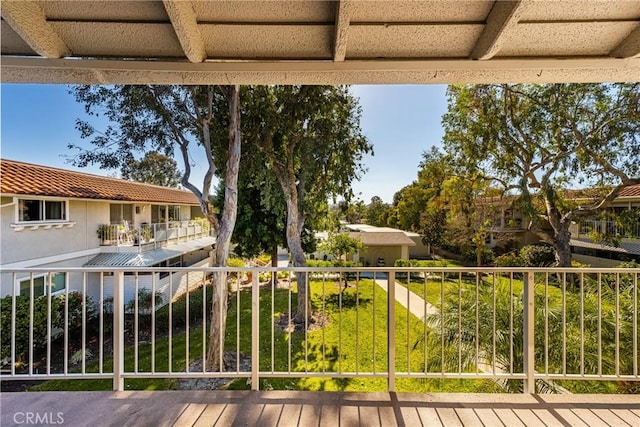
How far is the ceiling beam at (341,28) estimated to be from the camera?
4.20 ft

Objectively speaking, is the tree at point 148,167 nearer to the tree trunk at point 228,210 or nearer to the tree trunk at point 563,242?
the tree trunk at point 228,210

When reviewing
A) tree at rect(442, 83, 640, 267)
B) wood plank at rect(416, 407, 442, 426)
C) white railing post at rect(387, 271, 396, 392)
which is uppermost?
tree at rect(442, 83, 640, 267)

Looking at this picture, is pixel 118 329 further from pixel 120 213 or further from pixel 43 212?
pixel 120 213

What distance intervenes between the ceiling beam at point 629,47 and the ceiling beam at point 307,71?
0.12 ft

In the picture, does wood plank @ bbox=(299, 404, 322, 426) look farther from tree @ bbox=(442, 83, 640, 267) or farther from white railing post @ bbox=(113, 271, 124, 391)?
tree @ bbox=(442, 83, 640, 267)

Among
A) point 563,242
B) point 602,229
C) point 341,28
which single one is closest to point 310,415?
point 341,28

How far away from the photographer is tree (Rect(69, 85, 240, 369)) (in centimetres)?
489

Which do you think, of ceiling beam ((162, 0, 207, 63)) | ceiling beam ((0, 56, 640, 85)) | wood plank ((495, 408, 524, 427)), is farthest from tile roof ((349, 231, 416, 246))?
ceiling beam ((162, 0, 207, 63))

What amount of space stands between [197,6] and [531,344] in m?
3.42

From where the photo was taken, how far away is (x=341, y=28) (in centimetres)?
139

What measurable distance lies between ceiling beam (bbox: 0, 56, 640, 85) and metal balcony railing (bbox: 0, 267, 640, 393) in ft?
4.55

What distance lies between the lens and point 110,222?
10734mm

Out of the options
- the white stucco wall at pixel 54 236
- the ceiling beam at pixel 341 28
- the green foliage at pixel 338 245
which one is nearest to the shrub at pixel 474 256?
the green foliage at pixel 338 245

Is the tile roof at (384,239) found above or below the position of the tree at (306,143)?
below
